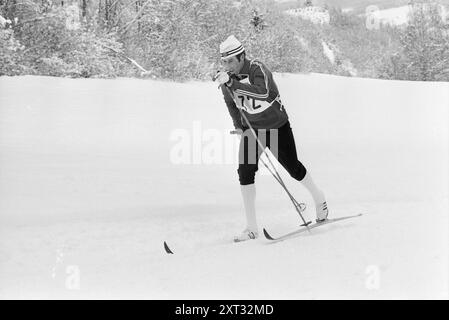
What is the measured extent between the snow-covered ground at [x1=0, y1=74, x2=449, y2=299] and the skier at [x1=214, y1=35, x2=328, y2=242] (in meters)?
0.56

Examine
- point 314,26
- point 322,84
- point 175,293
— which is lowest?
point 314,26

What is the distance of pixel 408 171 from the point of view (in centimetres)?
934

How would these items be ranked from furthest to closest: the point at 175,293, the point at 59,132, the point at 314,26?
1. the point at 314,26
2. the point at 59,132
3. the point at 175,293

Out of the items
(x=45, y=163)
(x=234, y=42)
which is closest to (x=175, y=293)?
(x=234, y=42)

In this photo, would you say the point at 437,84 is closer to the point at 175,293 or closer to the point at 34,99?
the point at 34,99

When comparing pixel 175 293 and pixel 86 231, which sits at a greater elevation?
pixel 175 293

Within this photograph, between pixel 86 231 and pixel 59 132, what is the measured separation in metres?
5.97

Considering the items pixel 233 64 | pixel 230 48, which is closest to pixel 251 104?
pixel 233 64

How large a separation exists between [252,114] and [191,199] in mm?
2738

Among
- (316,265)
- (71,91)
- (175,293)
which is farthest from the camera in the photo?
(71,91)

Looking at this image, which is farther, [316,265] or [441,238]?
[441,238]

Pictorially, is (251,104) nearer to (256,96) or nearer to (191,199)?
(256,96)

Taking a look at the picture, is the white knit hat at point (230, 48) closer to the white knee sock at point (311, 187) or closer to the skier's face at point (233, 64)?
the skier's face at point (233, 64)

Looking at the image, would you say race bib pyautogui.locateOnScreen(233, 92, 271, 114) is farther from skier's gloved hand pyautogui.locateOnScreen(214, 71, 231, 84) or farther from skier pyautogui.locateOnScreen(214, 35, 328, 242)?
skier's gloved hand pyautogui.locateOnScreen(214, 71, 231, 84)
